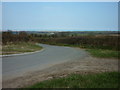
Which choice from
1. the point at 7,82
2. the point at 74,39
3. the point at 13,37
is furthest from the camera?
the point at 74,39

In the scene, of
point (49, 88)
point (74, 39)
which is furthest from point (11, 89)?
point (74, 39)

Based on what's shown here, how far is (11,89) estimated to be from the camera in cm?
559

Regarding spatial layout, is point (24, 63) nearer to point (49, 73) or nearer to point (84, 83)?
point (49, 73)

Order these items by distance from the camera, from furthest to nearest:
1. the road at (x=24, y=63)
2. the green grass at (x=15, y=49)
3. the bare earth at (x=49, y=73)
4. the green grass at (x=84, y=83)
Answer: the green grass at (x=15, y=49), the road at (x=24, y=63), the bare earth at (x=49, y=73), the green grass at (x=84, y=83)

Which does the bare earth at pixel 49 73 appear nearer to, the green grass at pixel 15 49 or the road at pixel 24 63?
the road at pixel 24 63

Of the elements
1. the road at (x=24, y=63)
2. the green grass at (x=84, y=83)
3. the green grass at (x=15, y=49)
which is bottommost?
the road at (x=24, y=63)

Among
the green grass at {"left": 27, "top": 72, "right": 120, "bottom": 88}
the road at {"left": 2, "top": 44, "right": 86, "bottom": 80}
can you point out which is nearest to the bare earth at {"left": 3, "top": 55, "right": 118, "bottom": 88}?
the road at {"left": 2, "top": 44, "right": 86, "bottom": 80}

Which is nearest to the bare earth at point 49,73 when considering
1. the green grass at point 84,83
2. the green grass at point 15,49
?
the green grass at point 84,83

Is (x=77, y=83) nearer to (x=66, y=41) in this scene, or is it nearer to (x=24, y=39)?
(x=24, y=39)

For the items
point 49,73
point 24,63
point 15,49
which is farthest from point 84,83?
point 15,49

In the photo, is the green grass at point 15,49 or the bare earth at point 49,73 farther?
the green grass at point 15,49

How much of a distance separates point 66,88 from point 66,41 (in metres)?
47.0

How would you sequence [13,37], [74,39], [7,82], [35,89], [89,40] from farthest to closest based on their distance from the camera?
[74,39] < [89,40] < [13,37] < [7,82] < [35,89]

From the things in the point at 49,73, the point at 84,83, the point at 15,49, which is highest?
the point at 15,49
